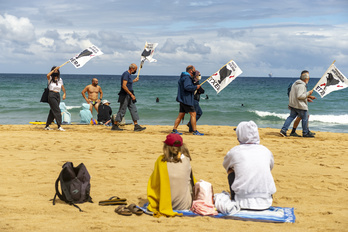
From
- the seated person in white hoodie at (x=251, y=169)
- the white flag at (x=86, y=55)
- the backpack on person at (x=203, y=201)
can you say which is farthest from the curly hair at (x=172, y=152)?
the white flag at (x=86, y=55)

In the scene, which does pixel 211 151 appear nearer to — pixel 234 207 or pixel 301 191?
pixel 301 191

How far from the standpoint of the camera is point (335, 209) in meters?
5.37

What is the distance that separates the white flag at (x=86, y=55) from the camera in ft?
38.5

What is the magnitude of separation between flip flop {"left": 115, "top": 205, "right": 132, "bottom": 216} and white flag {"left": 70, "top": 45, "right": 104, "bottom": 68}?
7.29m

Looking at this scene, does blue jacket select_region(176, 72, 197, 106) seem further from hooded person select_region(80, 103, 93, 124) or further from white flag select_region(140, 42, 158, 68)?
hooded person select_region(80, 103, 93, 124)

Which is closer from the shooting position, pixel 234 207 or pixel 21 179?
pixel 234 207

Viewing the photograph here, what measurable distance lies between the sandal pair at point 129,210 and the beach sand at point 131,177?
67mm

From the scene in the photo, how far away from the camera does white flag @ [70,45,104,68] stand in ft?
38.5

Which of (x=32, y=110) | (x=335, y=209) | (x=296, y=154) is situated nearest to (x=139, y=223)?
(x=335, y=209)

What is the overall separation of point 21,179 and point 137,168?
1875 millimetres

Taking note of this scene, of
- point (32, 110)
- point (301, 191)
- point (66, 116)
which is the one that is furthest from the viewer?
point (32, 110)

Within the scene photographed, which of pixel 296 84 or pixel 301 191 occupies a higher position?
pixel 296 84

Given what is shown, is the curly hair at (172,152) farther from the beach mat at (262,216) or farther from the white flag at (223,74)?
the white flag at (223,74)

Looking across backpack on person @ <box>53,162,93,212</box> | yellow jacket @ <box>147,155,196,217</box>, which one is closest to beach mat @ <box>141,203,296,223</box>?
yellow jacket @ <box>147,155,196,217</box>
